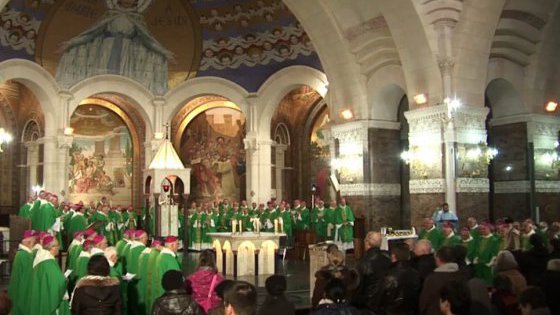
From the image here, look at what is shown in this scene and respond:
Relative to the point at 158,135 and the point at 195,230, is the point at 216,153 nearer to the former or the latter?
the point at 158,135

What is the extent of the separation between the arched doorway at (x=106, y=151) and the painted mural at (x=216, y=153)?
2.24m

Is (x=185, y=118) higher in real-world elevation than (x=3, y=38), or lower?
lower

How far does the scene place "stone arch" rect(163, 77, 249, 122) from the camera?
23.5 m

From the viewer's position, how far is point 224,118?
25438 mm

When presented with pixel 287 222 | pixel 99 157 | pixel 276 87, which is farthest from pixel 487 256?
pixel 99 157

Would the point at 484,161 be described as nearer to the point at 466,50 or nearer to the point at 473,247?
the point at 466,50

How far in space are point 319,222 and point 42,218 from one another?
7788 mm

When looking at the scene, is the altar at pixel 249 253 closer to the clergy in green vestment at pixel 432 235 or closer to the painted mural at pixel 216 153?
the clergy in green vestment at pixel 432 235

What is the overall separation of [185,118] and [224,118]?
1668 millimetres

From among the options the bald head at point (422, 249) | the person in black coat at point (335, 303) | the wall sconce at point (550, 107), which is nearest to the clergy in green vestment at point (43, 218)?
the bald head at point (422, 249)

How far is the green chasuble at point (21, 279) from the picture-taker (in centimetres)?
695

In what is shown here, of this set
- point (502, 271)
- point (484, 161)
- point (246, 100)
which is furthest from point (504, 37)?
point (502, 271)

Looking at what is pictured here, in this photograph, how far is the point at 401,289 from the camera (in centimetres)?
527

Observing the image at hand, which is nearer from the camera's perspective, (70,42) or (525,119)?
(525,119)
